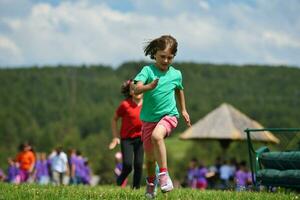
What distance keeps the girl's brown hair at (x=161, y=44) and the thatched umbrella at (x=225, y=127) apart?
16585 mm

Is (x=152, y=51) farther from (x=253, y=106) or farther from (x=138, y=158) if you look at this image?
(x=253, y=106)

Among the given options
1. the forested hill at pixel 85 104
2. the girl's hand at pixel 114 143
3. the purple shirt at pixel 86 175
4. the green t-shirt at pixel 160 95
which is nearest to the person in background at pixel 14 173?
the purple shirt at pixel 86 175

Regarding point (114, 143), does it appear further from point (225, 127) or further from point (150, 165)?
point (225, 127)

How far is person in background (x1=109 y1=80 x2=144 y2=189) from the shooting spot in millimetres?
10953

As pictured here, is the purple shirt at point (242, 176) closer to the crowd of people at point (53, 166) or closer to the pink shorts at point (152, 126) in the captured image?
the crowd of people at point (53, 166)

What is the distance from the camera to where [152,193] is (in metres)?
7.84

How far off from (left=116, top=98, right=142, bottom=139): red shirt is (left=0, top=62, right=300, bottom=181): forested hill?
112073mm

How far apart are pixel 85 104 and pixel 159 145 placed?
177 metres

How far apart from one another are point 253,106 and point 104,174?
186ft

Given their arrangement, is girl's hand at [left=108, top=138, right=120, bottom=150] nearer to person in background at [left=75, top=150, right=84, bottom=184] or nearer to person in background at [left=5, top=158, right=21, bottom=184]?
person in background at [left=5, top=158, right=21, bottom=184]

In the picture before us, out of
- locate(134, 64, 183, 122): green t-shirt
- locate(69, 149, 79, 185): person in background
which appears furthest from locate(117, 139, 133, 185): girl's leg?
locate(69, 149, 79, 185): person in background

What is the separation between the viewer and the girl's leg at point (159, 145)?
7535 mm

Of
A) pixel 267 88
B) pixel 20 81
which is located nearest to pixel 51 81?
pixel 20 81

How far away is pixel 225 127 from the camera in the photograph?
2503 centimetres
